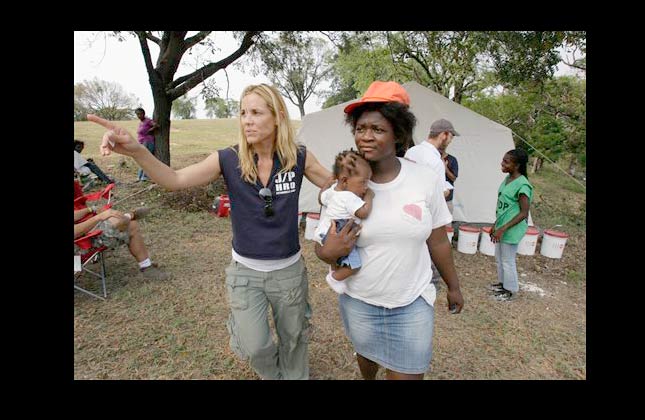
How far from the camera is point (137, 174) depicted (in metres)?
10.8

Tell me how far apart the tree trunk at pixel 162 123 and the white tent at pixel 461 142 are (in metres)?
3.94

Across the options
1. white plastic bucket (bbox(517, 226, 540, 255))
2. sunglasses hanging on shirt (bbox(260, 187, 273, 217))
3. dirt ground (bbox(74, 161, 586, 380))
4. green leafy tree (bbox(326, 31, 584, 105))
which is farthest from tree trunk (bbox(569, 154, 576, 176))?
sunglasses hanging on shirt (bbox(260, 187, 273, 217))

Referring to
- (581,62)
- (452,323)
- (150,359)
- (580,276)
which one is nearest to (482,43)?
(581,62)

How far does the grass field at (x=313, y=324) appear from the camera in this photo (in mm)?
3189

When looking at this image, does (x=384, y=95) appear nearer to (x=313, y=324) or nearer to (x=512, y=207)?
(x=313, y=324)

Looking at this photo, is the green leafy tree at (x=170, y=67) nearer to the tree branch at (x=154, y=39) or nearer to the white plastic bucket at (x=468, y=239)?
the tree branch at (x=154, y=39)

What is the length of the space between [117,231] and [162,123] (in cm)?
565

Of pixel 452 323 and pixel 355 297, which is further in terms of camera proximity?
pixel 452 323

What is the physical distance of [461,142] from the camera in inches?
288

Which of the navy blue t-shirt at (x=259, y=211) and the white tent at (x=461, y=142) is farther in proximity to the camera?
the white tent at (x=461, y=142)

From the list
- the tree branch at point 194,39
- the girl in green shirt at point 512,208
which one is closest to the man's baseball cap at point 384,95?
the girl in green shirt at point 512,208

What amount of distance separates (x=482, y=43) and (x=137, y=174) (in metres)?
9.87

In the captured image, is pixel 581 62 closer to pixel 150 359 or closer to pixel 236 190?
pixel 236 190

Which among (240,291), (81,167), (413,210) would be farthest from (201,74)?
(413,210)
